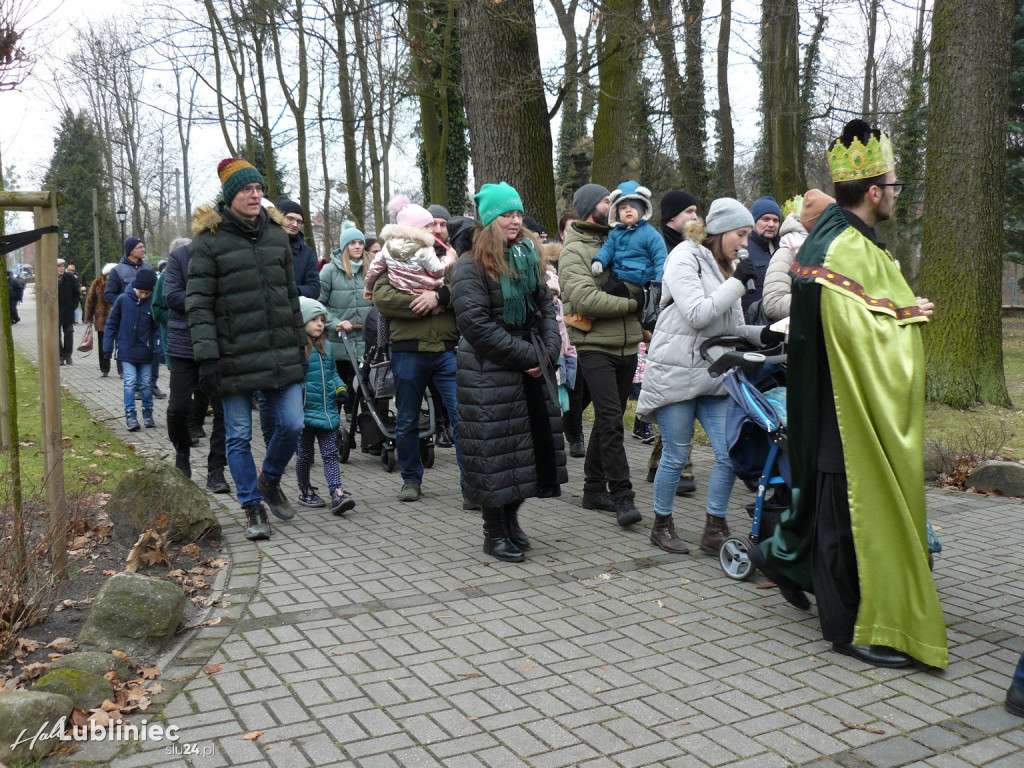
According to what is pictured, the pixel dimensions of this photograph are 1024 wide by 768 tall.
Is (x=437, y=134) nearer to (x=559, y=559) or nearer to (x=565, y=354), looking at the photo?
(x=565, y=354)

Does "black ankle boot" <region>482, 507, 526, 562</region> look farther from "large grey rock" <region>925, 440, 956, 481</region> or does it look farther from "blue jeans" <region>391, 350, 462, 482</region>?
"large grey rock" <region>925, 440, 956, 481</region>

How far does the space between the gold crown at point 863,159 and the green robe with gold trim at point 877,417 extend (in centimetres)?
25

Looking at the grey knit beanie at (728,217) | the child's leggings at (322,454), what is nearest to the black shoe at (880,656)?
the grey knit beanie at (728,217)

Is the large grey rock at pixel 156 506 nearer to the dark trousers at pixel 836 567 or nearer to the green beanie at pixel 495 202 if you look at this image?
the green beanie at pixel 495 202

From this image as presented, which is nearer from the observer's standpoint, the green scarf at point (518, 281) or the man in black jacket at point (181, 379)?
the green scarf at point (518, 281)

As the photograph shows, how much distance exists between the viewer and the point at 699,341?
579cm

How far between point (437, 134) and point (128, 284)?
7886 mm

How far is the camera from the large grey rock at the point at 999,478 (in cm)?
742

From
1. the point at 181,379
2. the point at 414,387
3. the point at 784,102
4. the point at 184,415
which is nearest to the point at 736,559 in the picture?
the point at 414,387

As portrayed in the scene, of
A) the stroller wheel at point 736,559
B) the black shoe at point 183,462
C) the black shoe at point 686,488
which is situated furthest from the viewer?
the black shoe at point 183,462

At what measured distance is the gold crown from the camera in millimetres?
4426

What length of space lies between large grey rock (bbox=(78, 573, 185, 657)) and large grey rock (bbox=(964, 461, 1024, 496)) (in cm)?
582

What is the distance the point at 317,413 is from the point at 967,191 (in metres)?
6.94

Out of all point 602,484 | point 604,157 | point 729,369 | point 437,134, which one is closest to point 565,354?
point 602,484
